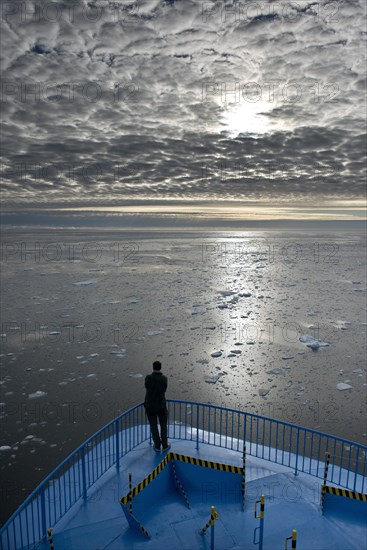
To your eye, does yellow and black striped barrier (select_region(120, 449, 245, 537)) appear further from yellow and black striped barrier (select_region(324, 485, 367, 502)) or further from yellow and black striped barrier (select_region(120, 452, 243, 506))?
yellow and black striped barrier (select_region(324, 485, 367, 502))

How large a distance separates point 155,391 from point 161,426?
108 cm

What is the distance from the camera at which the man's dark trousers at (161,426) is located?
26.2 ft

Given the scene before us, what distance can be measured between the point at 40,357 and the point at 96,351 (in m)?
2.54

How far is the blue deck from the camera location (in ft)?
19.4

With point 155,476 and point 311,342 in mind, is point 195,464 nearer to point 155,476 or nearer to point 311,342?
point 155,476

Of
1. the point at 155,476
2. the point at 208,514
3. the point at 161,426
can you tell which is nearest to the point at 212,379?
the point at 161,426

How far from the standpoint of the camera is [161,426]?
8.24 m

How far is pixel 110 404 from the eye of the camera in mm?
12859

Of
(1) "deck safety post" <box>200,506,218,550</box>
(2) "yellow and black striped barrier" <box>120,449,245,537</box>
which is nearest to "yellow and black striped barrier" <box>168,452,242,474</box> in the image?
(2) "yellow and black striped barrier" <box>120,449,245,537</box>

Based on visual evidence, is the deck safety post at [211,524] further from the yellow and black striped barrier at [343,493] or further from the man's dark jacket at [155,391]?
the man's dark jacket at [155,391]

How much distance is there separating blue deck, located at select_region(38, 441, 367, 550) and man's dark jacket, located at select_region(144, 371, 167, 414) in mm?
1236

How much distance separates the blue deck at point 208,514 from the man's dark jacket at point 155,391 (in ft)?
4.05

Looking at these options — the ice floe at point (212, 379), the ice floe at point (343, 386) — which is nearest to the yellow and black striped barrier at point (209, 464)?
the ice floe at point (212, 379)

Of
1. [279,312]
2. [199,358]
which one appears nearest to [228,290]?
[279,312]
